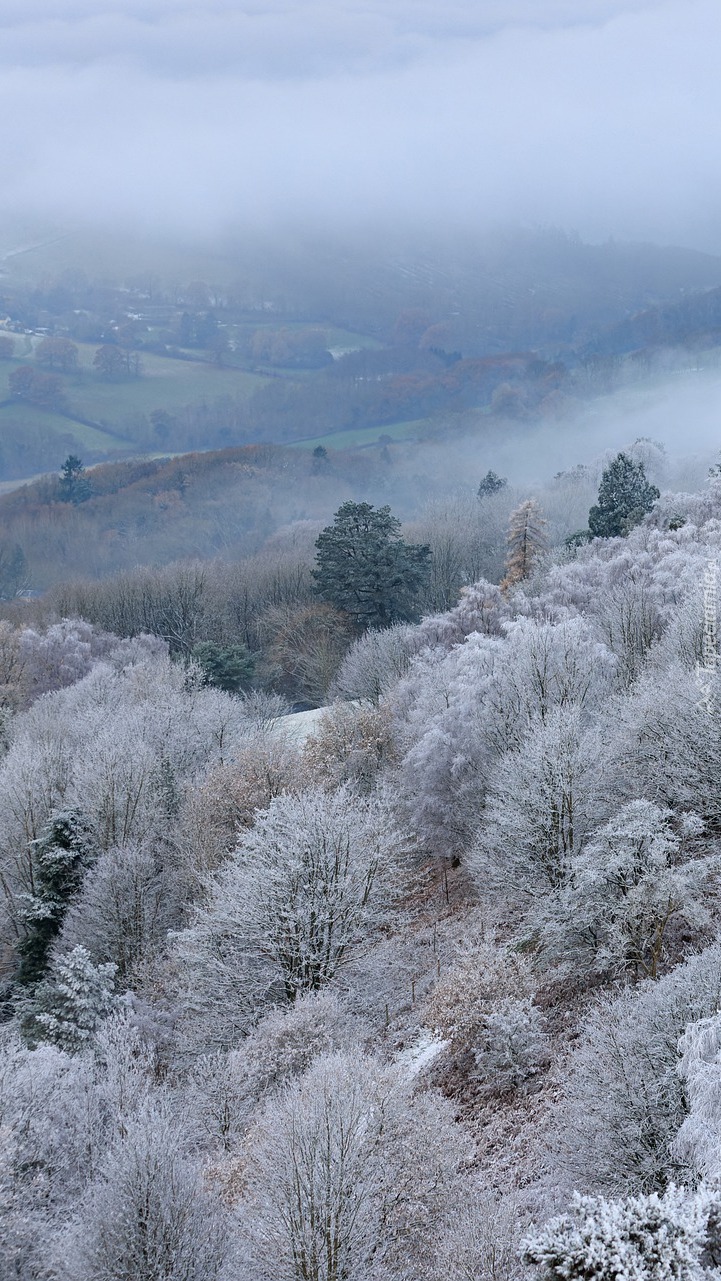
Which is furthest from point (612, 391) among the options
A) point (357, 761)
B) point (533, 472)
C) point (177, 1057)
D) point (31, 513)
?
point (177, 1057)

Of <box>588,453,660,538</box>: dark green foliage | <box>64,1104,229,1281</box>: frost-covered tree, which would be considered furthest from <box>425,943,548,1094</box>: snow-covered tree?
<box>588,453,660,538</box>: dark green foliage

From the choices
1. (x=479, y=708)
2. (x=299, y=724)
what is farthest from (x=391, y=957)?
(x=299, y=724)

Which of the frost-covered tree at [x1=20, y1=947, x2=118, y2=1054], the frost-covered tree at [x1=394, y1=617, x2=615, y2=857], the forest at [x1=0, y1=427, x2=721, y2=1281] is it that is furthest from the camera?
the frost-covered tree at [x1=394, y1=617, x2=615, y2=857]

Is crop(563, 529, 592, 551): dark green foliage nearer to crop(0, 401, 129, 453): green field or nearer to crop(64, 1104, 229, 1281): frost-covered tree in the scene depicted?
crop(64, 1104, 229, 1281): frost-covered tree

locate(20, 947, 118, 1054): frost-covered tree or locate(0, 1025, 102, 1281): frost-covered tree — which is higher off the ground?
locate(0, 1025, 102, 1281): frost-covered tree

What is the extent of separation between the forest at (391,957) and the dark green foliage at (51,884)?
0.41ft

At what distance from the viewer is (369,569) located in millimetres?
72812

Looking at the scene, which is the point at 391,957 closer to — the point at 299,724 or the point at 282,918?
the point at 282,918

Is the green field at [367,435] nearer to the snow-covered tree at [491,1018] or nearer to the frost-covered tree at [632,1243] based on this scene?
the snow-covered tree at [491,1018]

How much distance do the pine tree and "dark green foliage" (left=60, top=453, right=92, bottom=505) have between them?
81345 millimetres

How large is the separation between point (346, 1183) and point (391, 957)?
491 inches

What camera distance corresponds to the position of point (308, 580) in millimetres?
86500

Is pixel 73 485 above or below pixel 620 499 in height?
above

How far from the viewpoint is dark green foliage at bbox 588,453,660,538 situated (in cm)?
6456
